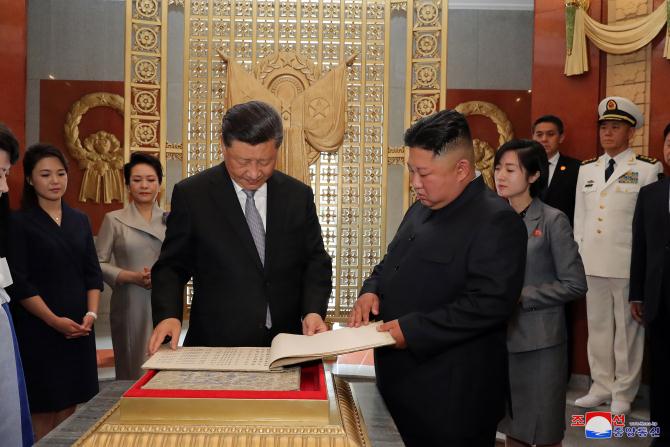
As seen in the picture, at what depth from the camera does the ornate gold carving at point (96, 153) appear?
24.6ft

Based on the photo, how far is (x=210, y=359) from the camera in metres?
1.64

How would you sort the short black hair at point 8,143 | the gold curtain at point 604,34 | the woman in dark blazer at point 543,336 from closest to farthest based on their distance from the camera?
the short black hair at point 8,143
the woman in dark blazer at point 543,336
the gold curtain at point 604,34

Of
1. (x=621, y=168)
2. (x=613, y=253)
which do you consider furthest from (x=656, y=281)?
(x=621, y=168)

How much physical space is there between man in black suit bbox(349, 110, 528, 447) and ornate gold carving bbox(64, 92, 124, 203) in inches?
239

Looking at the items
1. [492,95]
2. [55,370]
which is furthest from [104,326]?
[492,95]

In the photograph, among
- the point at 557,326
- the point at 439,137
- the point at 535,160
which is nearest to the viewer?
the point at 439,137

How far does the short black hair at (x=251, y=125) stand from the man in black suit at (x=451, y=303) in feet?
1.49

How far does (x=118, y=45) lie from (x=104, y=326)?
322 cm

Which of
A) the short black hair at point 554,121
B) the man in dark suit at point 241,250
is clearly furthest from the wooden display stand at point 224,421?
the short black hair at point 554,121

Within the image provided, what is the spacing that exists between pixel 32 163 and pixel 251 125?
175 centimetres

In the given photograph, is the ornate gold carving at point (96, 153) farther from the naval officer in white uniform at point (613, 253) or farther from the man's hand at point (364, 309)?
the man's hand at point (364, 309)

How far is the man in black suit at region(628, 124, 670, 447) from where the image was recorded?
3.83 metres

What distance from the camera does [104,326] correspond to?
7.45 m

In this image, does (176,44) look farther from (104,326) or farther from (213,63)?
(104,326)
